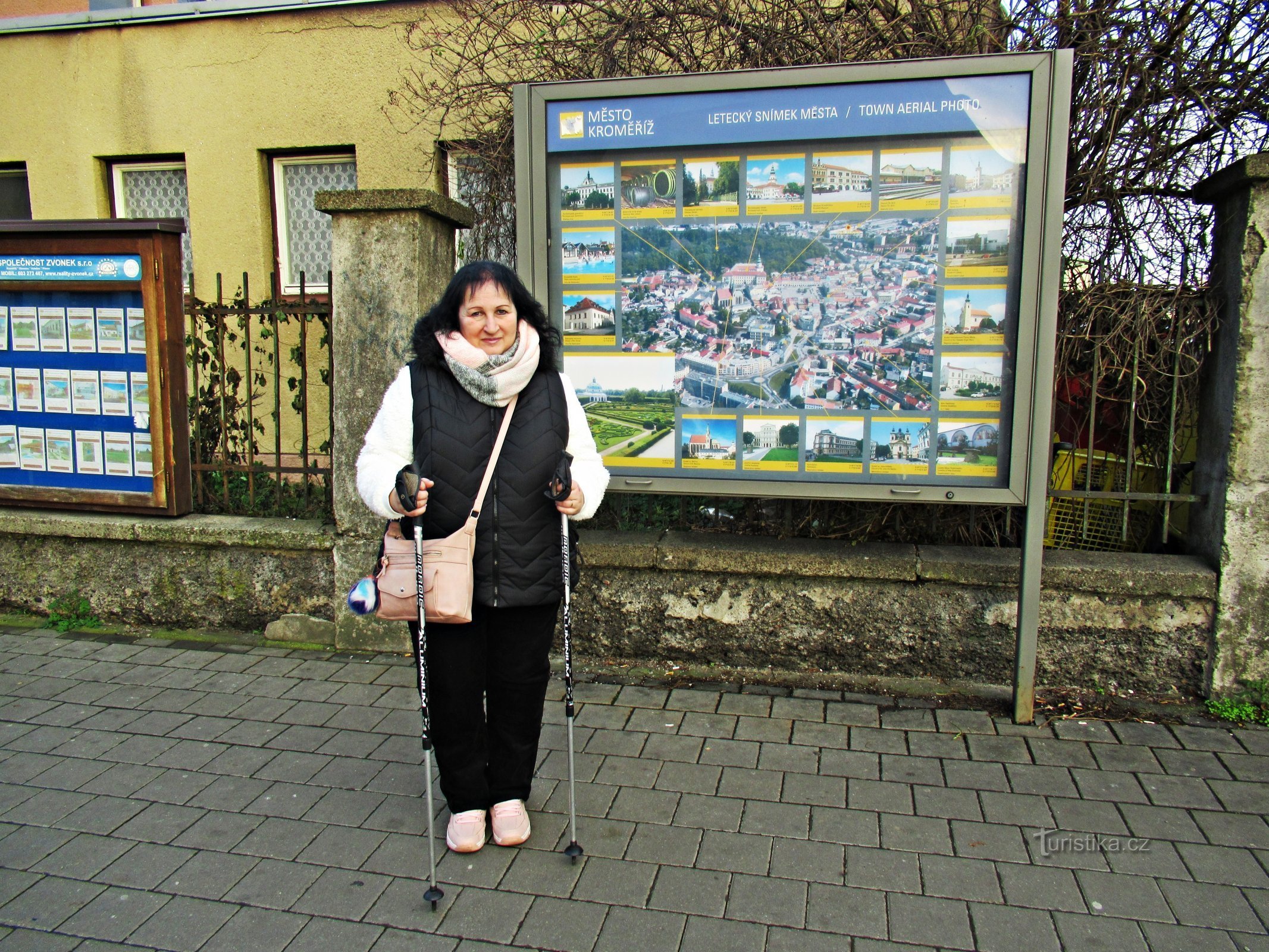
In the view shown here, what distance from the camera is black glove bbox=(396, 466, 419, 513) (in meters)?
2.64

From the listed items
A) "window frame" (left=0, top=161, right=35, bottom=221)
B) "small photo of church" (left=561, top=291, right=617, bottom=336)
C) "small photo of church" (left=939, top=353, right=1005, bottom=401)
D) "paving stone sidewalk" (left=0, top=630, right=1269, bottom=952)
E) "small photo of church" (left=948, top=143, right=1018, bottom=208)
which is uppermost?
"window frame" (left=0, top=161, right=35, bottom=221)

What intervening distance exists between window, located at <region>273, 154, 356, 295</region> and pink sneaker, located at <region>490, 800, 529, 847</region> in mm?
6354

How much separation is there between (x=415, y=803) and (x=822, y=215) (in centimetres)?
287

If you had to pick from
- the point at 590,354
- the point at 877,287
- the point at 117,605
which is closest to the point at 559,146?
the point at 590,354

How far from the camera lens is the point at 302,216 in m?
8.27

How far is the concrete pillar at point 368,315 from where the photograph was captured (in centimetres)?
444

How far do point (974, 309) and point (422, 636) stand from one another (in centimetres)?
258

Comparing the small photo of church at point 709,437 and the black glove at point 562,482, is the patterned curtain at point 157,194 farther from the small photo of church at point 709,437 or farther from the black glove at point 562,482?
the black glove at point 562,482

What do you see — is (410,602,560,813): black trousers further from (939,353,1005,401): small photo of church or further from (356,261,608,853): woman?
(939,353,1005,401): small photo of church

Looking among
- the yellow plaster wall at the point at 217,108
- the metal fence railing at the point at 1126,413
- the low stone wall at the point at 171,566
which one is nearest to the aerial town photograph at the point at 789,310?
the metal fence railing at the point at 1126,413

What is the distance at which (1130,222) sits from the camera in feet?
13.7

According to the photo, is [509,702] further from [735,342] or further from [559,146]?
[559,146]

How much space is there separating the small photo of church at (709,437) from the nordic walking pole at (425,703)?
1562 mm

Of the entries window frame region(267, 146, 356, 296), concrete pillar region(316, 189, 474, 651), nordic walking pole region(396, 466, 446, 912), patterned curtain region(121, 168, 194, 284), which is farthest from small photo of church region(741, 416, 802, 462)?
patterned curtain region(121, 168, 194, 284)
